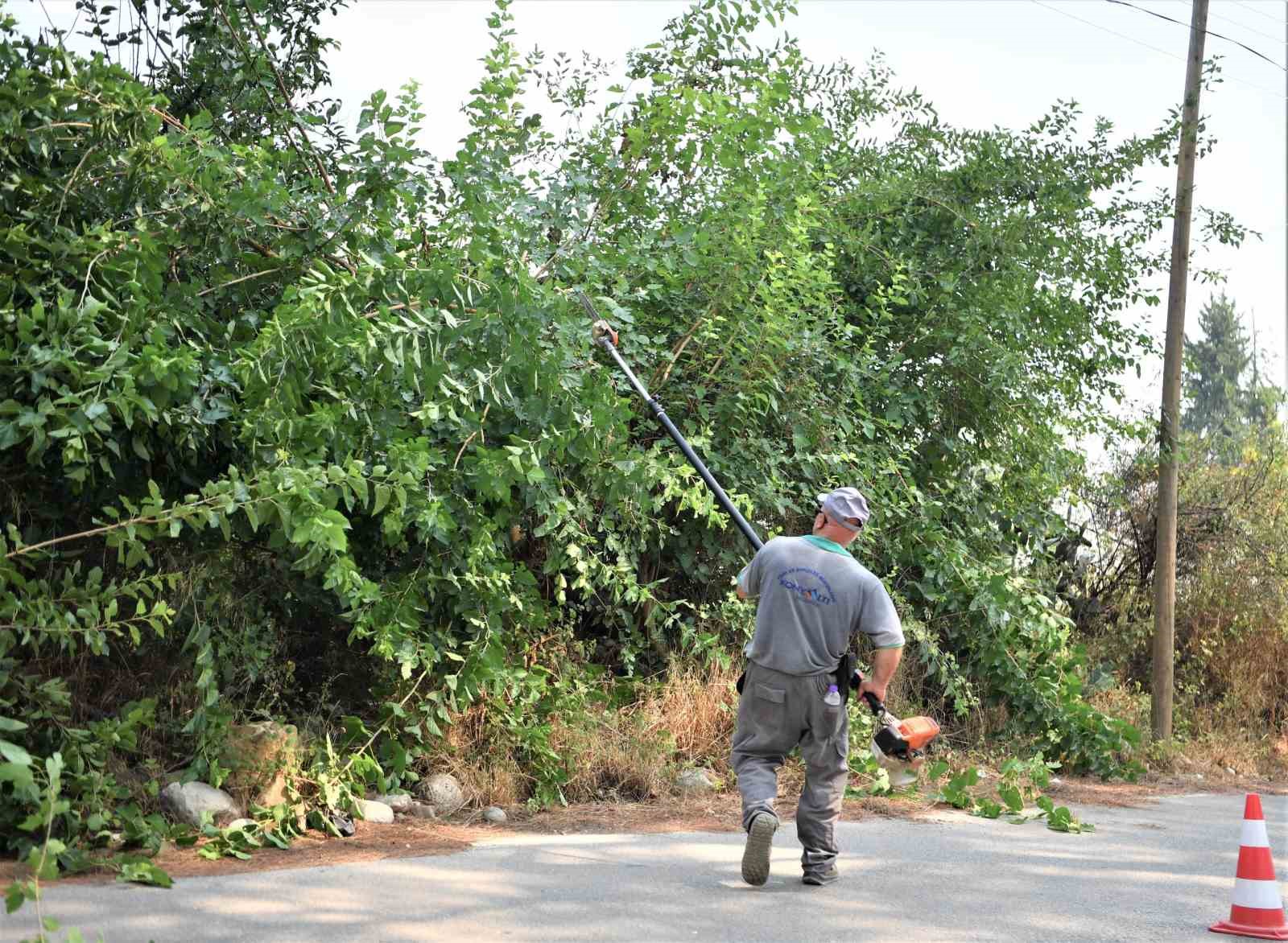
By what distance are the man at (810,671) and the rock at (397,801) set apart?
2.38 meters

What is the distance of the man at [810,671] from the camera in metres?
6.65

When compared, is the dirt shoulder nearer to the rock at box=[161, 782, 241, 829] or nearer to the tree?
the rock at box=[161, 782, 241, 829]

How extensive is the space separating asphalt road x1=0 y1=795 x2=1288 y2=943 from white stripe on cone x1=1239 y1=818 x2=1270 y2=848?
450 millimetres

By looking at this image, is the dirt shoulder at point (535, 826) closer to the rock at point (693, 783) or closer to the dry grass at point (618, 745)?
the rock at point (693, 783)

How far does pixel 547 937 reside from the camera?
17.3 ft

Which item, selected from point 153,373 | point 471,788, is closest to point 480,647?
point 471,788

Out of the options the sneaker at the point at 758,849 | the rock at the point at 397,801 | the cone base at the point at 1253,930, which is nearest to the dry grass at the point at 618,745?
the rock at the point at 397,801

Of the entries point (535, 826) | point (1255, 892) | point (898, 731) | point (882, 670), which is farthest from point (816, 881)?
point (535, 826)

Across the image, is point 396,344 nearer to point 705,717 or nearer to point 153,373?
point 153,373

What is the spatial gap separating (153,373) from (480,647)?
2.82 metres

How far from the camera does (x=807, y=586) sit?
6734mm

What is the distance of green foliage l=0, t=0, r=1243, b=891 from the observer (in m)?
6.79

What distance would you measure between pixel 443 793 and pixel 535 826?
2.13 ft

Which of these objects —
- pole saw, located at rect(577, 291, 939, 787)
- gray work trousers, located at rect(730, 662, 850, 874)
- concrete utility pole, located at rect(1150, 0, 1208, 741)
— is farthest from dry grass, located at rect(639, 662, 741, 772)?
concrete utility pole, located at rect(1150, 0, 1208, 741)
